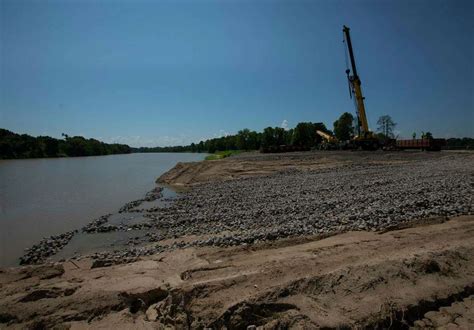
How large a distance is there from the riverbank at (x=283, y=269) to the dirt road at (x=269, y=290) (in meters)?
0.02

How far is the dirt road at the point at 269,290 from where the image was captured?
4.32 m

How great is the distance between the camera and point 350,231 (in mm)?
8062

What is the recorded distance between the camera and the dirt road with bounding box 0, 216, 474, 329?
4.32 meters

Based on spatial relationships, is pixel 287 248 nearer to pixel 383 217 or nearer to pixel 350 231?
pixel 350 231

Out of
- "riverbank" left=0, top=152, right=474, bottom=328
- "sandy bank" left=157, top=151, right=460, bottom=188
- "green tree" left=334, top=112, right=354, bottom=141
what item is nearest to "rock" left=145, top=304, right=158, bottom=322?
"riverbank" left=0, top=152, right=474, bottom=328

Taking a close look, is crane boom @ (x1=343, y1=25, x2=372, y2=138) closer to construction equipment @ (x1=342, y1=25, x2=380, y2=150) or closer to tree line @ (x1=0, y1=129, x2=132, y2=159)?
construction equipment @ (x1=342, y1=25, x2=380, y2=150)

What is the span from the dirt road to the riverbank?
19mm

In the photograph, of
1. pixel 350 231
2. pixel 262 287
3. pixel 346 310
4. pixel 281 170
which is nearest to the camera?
pixel 346 310

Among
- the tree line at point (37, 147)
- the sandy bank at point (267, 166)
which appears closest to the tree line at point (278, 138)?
the sandy bank at point (267, 166)

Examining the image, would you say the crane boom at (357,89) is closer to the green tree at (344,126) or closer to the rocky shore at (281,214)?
the rocky shore at (281,214)

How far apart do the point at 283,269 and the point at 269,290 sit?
83cm

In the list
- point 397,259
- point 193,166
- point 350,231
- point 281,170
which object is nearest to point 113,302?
point 397,259

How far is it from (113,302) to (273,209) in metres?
7.82

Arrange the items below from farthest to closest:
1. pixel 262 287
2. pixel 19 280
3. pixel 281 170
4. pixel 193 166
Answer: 1. pixel 193 166
2. pixel 281 170
3. pixel 19 280
4. pixel 262 287
